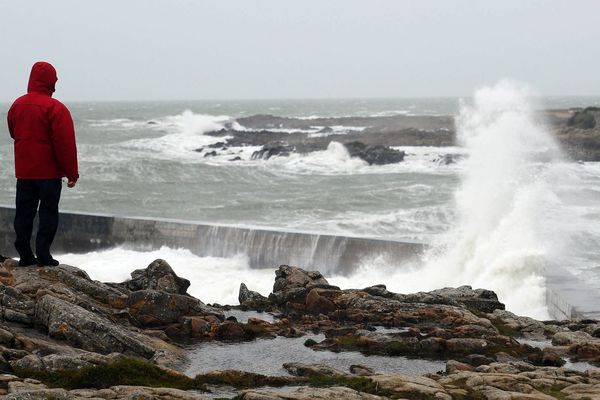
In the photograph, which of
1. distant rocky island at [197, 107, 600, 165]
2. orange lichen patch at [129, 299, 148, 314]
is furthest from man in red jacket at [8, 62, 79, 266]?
distant rocky island at [197, 107, 600, 165]

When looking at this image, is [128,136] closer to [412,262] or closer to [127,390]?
[412,262]

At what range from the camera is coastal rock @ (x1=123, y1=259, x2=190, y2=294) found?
960 cm

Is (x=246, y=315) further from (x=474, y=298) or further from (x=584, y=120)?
(x=584, y=120)

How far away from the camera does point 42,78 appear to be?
733 cm

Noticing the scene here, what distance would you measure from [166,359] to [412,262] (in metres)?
9.96

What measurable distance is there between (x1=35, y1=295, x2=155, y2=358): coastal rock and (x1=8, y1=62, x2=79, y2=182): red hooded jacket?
1.14 metres

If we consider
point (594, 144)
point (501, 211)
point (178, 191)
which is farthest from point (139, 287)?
point (594, 144)

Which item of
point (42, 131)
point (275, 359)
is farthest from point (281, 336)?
point (42, 131)

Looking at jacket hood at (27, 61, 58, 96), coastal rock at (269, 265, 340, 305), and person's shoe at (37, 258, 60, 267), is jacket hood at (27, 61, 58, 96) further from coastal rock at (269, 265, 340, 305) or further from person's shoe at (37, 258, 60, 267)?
coastal rock at (269, 265, 340, 305)

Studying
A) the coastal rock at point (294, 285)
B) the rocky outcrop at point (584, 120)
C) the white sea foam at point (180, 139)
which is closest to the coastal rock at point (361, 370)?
the coastal rock at point (294, 285)

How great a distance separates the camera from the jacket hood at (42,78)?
7.31 m

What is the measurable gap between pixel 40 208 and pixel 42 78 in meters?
1.10

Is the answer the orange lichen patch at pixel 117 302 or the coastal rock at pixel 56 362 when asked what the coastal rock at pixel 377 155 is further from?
the coastal rock at pixel 56 362

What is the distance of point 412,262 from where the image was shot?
53.6ft
